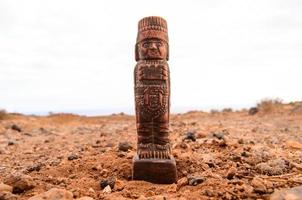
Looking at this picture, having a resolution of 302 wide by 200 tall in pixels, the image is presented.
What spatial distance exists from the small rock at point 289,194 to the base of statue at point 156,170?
194 cm

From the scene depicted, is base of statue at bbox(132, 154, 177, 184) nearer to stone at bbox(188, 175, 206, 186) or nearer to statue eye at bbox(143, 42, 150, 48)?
stone at bbox(188, 175, 206, 186)

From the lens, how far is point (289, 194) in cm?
366

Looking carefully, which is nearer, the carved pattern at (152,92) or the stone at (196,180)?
the stone at (196,180)

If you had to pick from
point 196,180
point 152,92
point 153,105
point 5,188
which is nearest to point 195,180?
point 196,180

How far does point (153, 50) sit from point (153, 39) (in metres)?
0.18

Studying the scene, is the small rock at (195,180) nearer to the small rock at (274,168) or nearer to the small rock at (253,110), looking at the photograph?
the small rock at (274,168)

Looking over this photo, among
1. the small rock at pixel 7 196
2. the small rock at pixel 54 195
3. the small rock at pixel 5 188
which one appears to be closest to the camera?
the small rock at pixel 54 195

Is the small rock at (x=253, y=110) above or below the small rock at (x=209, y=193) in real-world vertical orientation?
above

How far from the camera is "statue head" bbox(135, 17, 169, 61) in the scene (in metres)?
5.65

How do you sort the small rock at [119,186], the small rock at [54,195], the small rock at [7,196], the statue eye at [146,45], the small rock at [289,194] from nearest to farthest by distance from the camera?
the small rock at [289,194], the small rock at [54,195], the small rock at [7,196], the small rock at [119,186], the statue eye at [146,45]

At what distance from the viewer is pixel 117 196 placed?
4.33 m

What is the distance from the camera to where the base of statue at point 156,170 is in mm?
5457

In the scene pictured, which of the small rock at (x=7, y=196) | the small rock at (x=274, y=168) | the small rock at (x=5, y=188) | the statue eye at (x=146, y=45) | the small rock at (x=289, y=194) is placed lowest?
the small rock at (x=7, y=196)

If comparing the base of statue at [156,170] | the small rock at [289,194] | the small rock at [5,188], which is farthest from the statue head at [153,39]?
the small rock at [289,194]
